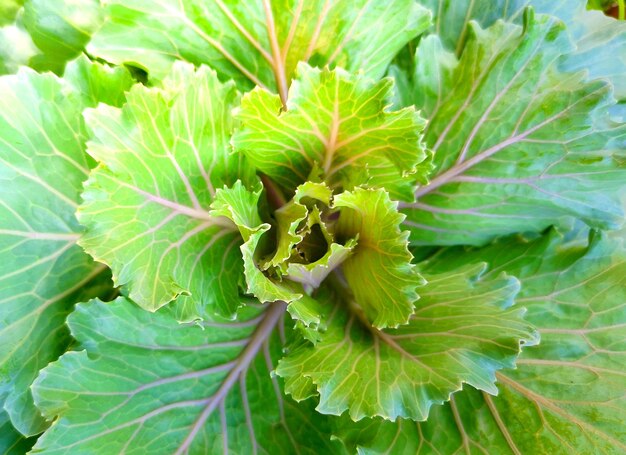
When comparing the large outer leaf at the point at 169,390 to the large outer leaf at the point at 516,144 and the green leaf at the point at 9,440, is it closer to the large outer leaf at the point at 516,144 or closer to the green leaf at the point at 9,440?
the green leaf at the point at 9,440

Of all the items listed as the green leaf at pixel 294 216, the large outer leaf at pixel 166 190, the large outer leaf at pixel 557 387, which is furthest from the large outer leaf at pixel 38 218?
the large outer leaf at pixel 557 387

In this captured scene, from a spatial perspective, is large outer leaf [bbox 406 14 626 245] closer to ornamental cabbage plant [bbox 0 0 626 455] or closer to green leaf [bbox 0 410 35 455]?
ornamental cabbage plant [bbox 0 0 626 455]

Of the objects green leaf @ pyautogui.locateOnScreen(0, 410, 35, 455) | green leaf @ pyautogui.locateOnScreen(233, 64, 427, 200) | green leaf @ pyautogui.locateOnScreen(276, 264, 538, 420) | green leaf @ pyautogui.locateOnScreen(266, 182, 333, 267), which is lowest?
A: green leaf @ pyautogui.locateOnScreen(0, 410, 35, 455)

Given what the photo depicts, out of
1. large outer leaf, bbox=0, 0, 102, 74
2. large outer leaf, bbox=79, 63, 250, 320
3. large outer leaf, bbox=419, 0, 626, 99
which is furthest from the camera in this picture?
large outer leaf, bbox=419, 0, 626, 99

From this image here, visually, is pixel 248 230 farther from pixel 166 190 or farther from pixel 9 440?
pixel 9 440

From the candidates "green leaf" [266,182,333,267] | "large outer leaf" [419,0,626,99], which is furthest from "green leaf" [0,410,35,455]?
"large outer leaf" [419,0,626,99]

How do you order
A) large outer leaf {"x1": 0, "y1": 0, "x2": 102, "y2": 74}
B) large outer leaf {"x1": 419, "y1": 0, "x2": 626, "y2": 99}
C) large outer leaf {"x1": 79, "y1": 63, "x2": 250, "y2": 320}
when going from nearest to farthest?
large outer leaf {"x1": 79, "y1": 63, "x2": 250, "y2": 320} < large outer leaf {"x1": 0, "y1": 0, "x2": 102, "y2": 74} < large outer leaf {"x1": 419, "y1": 0, "x2": 626, "y2": 99}
